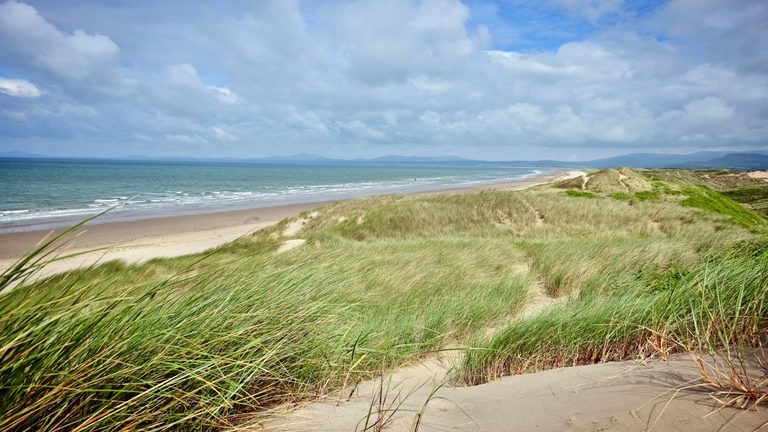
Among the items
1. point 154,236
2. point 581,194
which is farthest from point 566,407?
point 154,236

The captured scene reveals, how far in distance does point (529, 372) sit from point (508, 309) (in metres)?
2.06

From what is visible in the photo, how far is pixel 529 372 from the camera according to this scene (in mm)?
3168

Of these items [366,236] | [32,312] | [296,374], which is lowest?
[366,236]

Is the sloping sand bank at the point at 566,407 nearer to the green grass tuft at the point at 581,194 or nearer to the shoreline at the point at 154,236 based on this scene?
the shoreline at the point at 154,236

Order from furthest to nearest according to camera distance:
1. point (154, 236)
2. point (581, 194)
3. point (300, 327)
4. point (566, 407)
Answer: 1. point (154, 236)
2. point (581, 194)
3. point (300, 327)
4. point (566, 407)

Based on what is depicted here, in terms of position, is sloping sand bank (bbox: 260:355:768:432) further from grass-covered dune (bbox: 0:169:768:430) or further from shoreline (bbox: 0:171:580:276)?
shoreline (bbox: 0:171:580:276)

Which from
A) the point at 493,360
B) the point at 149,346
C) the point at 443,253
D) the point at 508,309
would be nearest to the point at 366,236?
the point at 443,253

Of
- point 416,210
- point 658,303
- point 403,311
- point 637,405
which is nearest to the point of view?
point 637,405

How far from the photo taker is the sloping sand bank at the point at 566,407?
1930mm

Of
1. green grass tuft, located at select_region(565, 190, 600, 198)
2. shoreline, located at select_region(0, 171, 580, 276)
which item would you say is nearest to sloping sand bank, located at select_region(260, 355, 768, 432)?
shoreline, located at select_region(0, 171, 580, 276)

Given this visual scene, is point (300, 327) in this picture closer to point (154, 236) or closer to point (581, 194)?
point (581, 194)

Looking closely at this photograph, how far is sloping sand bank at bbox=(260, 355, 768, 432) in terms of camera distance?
6.33 feet

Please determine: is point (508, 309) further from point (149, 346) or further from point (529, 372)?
point (149, 346)

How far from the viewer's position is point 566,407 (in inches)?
87.9
